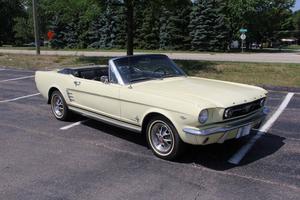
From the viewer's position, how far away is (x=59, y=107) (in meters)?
7.56

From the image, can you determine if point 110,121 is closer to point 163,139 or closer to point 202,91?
point 163,139

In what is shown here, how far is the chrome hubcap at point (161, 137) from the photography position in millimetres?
5207

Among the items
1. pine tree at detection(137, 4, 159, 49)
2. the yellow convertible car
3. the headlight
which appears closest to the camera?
the headlight

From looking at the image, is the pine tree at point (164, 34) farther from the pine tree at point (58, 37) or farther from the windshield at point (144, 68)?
the windshield at point (144, 68)

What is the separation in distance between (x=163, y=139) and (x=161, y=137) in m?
0.04

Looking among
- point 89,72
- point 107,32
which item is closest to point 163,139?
point 89,72

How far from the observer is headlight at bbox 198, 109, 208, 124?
4.73 metres

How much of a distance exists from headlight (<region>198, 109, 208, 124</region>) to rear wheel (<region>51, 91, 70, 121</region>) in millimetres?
3340

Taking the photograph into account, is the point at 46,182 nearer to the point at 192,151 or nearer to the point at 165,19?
the point at 192,151

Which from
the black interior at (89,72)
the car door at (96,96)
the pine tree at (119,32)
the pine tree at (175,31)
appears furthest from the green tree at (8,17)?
the car door at (96,96)

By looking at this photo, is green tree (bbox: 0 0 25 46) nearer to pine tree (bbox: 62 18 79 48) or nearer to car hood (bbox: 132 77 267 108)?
pine tree (bbox: 62 18 79 48)

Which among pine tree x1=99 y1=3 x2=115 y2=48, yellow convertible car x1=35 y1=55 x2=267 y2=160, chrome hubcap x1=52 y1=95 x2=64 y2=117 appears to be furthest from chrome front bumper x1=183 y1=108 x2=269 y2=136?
pine tree x1=99 y1=3 x2=115 y2=48

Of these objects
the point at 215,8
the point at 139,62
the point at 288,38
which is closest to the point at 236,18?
the point at 215,8

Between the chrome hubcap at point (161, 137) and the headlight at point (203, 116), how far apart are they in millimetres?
552
